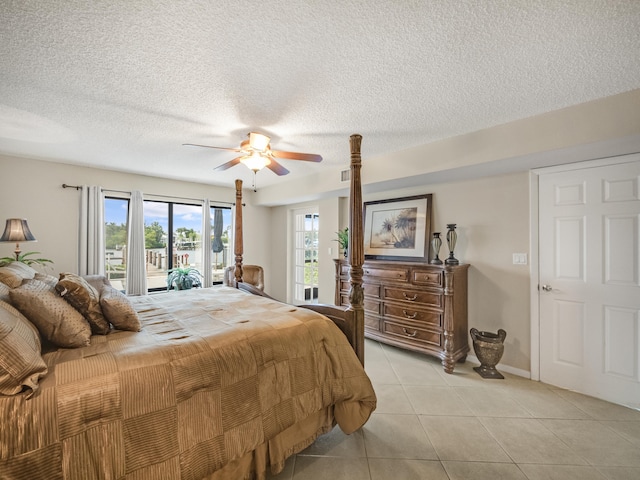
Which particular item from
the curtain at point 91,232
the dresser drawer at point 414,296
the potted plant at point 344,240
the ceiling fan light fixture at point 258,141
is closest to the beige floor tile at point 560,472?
the dresser drawer at point 414,296

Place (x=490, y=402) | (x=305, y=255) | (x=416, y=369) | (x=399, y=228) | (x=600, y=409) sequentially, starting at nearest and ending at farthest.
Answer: (x=600, y=409) → (x=490, y=402) → (x=416, y=369) → (x=399, y=228) → (x=305, y=255)

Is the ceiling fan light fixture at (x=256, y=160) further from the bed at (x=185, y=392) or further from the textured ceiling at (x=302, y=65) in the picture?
the bed at (x=185, y=392)

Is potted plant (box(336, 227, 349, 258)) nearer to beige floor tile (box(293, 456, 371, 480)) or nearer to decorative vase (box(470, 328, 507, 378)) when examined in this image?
decorative vase (box(470, 328, 507, 378))

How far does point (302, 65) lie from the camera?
164cm

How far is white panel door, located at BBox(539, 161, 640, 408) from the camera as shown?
7.40 ft

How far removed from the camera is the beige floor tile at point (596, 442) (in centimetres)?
169

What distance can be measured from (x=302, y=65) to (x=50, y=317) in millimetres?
1928

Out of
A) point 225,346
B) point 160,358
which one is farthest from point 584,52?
point 160,358

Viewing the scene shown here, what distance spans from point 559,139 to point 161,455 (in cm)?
325

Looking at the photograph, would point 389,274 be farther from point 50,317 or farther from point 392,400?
point 50,317

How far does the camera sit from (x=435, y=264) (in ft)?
10.3

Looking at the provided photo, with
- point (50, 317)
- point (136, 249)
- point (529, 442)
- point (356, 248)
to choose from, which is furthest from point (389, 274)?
point (136, 249)

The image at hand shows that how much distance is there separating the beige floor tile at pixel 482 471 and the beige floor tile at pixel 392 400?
562 millimetres

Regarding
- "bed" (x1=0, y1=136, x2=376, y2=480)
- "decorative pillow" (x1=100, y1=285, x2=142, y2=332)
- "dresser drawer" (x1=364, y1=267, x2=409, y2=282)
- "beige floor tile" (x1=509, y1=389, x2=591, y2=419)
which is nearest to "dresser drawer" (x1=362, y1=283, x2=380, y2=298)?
"dresser drawer" (x1=364, y1=267, x2=409, y2=282)
